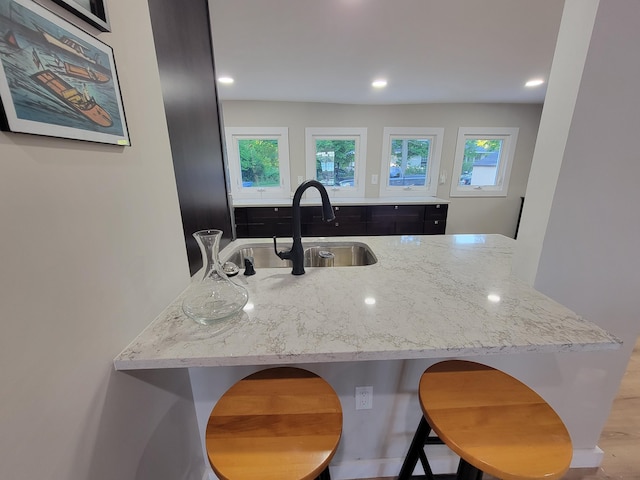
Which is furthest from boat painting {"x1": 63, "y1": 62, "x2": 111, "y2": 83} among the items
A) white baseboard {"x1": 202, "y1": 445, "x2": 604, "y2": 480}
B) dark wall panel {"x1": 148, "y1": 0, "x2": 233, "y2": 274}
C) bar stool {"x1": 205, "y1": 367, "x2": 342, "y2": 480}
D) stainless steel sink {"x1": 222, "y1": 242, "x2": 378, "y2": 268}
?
white baseboard {"x1": 202, "y1": 445, "x2": 604, "y2": 480}

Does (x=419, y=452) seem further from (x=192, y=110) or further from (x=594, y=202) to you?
(x=192, y=110)

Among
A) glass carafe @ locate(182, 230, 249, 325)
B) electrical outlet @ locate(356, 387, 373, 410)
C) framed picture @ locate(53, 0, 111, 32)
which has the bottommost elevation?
electrical outlet @ locate(356, 387, 373, 410)

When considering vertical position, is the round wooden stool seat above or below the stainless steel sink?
below

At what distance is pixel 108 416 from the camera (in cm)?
60

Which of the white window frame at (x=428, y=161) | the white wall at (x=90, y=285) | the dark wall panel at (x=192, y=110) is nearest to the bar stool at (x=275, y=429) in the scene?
the white wall at (x=90, y=285)

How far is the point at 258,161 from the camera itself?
3797 mm

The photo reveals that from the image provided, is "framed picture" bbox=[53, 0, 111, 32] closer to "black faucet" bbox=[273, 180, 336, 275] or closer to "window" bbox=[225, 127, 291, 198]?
"black faucet" bbox=[273, 180, 336, 275]

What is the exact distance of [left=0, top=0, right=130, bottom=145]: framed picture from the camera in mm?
391

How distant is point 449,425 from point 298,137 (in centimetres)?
369

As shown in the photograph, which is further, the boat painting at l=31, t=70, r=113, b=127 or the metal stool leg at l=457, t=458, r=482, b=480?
the metal stool leg at l=457, t=458, r=482, b=480

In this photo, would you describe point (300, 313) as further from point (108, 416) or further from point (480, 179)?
point (480, 179)

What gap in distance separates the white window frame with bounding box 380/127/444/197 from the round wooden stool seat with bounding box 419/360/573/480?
349 centimetres

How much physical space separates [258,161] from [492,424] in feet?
12.5

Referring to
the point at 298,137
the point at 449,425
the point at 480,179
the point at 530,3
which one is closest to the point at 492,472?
the point at 449,425
